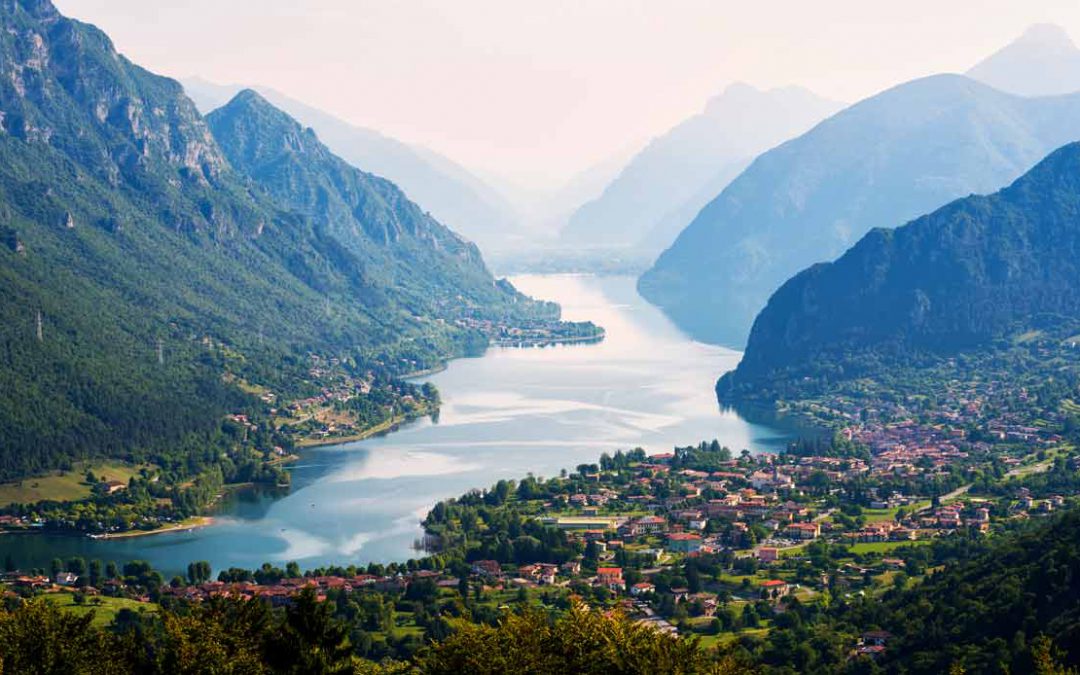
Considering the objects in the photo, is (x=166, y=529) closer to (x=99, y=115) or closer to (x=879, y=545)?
(x=879, y=545)

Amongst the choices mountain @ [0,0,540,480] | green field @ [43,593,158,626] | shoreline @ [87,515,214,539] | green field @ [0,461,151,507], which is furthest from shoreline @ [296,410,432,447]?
green field @ [43,593,158,626]

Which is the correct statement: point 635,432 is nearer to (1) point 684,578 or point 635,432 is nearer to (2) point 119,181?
(1) point 684,578

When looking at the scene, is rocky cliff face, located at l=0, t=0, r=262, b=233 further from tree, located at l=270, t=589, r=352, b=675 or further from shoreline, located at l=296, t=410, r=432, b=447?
tree, located at l=270, t=589, r=352, b=675

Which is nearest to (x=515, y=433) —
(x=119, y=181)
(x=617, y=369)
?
(x=617, y=369)

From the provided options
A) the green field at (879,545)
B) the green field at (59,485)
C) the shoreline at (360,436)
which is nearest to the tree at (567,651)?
the green field at (879,545)

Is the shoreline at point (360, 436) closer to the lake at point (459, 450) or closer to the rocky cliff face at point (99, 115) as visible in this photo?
the lake at point (459, 450)
